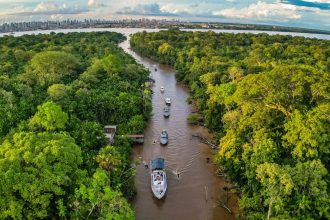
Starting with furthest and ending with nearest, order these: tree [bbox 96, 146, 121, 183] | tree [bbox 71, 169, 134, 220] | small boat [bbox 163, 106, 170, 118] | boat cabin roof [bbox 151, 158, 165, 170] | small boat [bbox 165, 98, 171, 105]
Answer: small boat [bbox 165, 98, 171, 105], small boat [bbox 163, 106, 170, 118], boat cabin roof [bbox 151, 158, 165, 170], tree [bbox 96, 146, 121, 183], tree [bbox 71, 169, 134, 220]

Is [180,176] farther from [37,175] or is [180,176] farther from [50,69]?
[50,69]

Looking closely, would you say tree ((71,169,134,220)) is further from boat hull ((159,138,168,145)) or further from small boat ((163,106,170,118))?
small boat ((163,106,170,118))

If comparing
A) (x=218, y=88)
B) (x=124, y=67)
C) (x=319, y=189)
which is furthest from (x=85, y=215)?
(x=124, y=67)

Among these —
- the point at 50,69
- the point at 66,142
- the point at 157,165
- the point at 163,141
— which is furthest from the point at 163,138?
the point at 50,69

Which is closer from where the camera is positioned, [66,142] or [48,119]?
[66,142]

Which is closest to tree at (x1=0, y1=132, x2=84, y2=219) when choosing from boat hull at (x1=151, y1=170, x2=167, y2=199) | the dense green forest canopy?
boat hull at (x1=151, y1=170, x2=167, y2=199)

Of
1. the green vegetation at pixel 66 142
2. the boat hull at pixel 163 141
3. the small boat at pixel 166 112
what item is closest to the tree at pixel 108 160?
the green vegetation at pixel 66 142
